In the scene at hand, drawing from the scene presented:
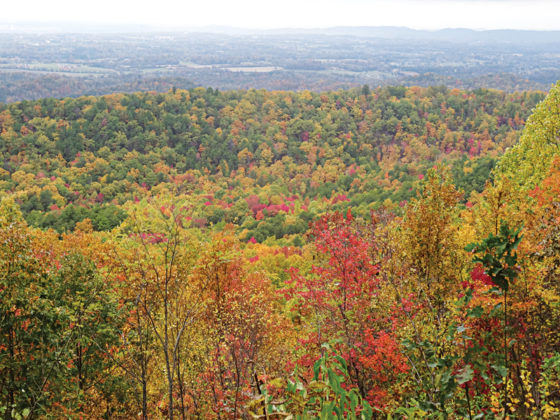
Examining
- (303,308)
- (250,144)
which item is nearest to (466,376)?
(303,308)

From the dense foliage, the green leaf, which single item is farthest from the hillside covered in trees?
the dense foliage

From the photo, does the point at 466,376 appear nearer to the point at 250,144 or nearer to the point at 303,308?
the point at 303,308

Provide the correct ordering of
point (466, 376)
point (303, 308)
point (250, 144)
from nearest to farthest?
point (466, 376) < point (303, 308) < point (250, 144)

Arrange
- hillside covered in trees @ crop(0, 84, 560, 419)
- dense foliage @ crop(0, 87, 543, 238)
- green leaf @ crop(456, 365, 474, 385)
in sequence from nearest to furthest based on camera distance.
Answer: green leaf @ crop(456, 365, 474, 385) → hillside covered in trees @ crop(0, 84, 560, 419) → dense foliage @ crop(0, 87, 543, 238)

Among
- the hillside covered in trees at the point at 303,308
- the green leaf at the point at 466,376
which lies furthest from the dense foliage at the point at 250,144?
the green leaf at the point at 466,376

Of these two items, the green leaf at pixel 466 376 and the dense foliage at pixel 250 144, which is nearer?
the green leaf at pixel 466 376

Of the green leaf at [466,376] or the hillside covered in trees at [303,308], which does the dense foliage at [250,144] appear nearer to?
the hillside covered in trees at [303,308]

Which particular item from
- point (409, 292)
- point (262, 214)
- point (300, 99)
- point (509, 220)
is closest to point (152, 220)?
point (409, 292)

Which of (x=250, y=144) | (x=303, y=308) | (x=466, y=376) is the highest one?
(x=466, y=376)

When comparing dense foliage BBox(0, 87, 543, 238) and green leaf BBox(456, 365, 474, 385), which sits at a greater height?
green leaf BBox(456, 365, 474, 385)

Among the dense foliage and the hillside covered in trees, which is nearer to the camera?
the hillside covered in trees

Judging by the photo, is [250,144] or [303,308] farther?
[250,144]

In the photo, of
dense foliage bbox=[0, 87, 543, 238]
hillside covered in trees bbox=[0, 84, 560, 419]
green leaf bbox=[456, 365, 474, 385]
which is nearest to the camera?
green leaf bbox=[456, 365, 474, 385]

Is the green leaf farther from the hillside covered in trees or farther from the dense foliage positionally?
the dense foliage
